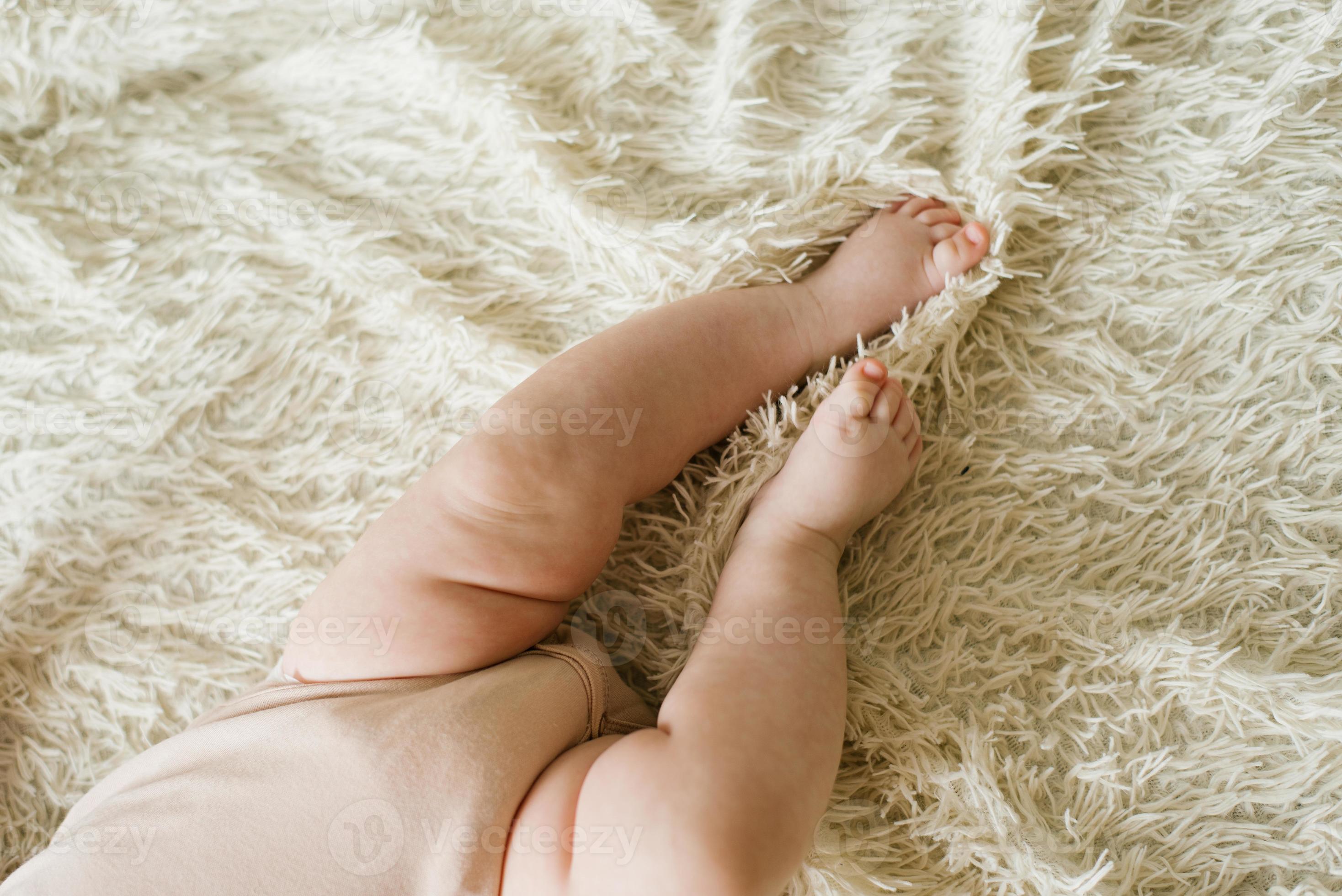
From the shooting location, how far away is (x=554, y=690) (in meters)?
0.80

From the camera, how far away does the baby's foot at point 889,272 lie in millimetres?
935

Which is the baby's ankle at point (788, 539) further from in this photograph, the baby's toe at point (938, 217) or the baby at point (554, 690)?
the baby's toe at point (938, 217)

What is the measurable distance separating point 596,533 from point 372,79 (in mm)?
669

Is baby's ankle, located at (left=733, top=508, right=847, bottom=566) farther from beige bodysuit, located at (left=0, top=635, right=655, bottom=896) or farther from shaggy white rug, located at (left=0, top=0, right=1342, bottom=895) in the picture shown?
beige bodysuit, located at (left=0, top=635, right=655, bottom=896)

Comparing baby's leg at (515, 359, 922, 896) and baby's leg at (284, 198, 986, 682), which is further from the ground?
baby's leg at (284, 198, 986, 682)

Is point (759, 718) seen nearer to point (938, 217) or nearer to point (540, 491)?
point (540, 491)

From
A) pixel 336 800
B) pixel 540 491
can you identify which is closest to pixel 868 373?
pixel 540 491

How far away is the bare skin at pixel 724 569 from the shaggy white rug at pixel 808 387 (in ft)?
0.19

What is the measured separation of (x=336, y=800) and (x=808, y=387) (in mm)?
610

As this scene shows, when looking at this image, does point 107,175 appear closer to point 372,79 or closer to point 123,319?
point 123,319

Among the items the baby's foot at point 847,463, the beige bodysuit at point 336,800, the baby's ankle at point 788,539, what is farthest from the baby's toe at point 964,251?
the beige bodysuit at point 336,800

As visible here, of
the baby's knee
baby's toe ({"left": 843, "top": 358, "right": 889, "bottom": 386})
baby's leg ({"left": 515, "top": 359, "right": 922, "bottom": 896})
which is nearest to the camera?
baby's leg ({"left": 515, "top": 359, "right": 922, "bottom": 896})

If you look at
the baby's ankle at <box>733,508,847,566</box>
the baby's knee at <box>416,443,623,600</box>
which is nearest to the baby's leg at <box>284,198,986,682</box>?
the baby's knee at <box>416,443,623,600</box>

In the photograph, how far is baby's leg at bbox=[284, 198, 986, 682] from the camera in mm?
786
